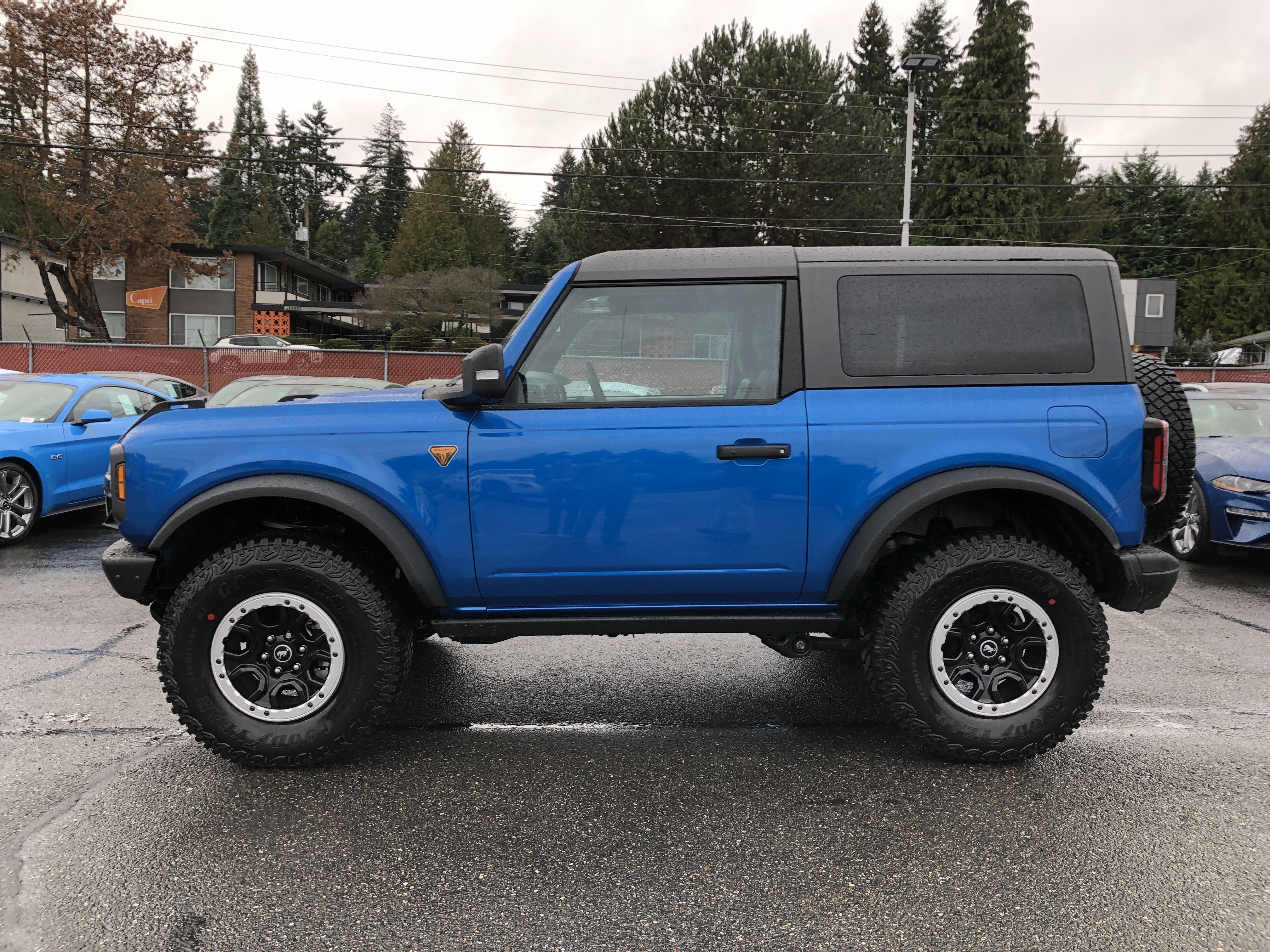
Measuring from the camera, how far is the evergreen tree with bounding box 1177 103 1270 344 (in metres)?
54.2

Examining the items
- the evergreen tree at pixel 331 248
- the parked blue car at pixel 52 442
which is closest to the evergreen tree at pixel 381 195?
the evergreen tree at pixel 331 248

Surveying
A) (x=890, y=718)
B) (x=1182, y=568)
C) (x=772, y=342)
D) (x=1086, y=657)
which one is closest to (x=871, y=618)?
(x=890, y=718)

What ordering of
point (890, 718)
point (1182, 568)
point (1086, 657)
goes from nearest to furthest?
point (1086, 657) < point (890, 718) < point (1182, 568)

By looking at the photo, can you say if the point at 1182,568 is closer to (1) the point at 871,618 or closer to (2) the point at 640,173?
(1) the point at 871,618

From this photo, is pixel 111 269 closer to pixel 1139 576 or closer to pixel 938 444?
pixel 938 444

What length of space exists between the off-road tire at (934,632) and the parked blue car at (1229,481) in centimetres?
414

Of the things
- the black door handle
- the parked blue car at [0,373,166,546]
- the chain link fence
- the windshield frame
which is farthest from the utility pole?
the black door handle

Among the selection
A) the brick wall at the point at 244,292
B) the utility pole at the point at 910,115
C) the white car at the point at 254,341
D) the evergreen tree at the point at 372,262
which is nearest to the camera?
the utility pole at the point at 910,115

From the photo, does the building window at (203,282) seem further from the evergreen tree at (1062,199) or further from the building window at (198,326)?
the evergreen tree at (1062,199)

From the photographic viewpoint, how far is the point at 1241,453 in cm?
725

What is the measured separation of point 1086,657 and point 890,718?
0.79m

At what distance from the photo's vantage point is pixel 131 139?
33.9m

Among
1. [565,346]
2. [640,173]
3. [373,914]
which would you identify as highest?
[640,173]

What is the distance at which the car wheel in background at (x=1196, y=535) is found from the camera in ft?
24.1
